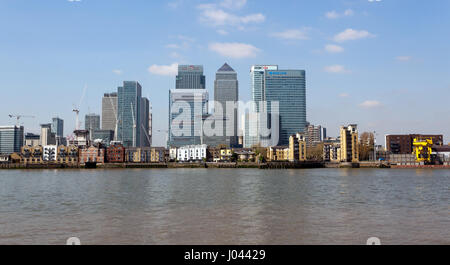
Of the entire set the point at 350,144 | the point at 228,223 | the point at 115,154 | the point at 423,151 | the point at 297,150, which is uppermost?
the point at 350,144

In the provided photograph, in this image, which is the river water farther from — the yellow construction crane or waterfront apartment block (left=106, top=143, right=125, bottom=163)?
waterfront apartment block (left=106, top=143, right=125, bottom=163)

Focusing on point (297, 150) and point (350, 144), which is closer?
point (350, 144)

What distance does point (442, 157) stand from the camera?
6821 inches

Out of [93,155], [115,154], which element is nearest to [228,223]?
[93,155]

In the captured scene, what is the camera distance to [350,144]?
6693 inches

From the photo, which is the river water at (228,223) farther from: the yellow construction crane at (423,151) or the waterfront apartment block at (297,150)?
the waterfront apartment block at (297,150)

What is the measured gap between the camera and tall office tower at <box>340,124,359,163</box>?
169m

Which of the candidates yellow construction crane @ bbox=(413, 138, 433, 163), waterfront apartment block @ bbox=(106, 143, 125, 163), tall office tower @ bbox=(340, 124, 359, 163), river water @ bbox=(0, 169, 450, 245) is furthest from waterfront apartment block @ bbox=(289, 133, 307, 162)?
river water @ bbox=(0, 169, 450, 245)

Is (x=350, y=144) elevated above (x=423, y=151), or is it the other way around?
(x=350, y=144)

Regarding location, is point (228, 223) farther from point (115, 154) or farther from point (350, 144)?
→ point (115, 154)

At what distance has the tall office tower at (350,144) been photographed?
169 meters

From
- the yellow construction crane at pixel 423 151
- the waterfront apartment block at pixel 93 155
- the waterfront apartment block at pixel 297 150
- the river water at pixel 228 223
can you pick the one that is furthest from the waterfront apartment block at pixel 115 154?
the river water at pixel 228 223
